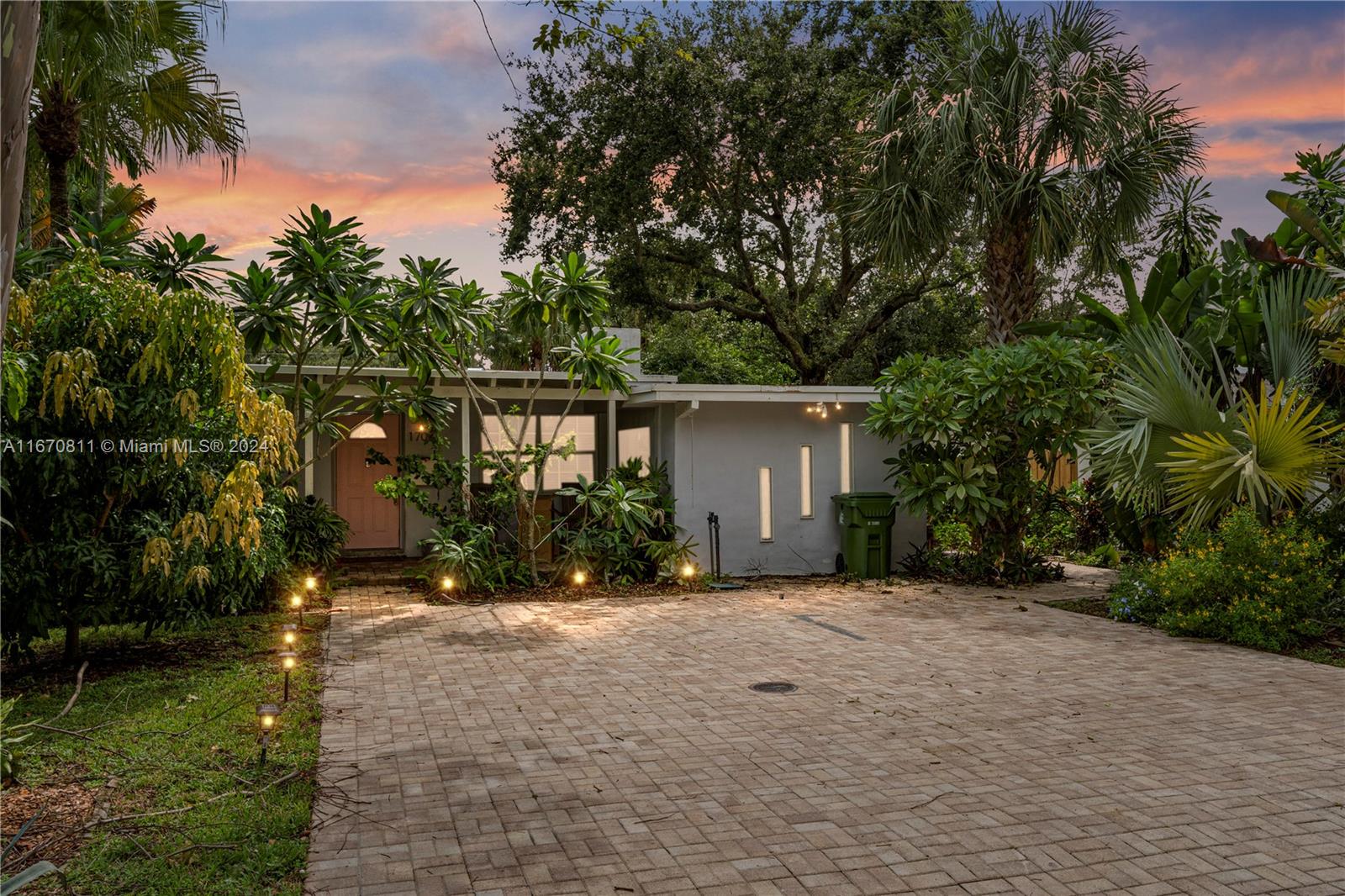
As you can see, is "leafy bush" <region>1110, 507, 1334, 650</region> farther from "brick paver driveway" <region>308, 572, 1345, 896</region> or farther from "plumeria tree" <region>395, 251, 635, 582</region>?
"plumeria tree" <region>395, 251, 635, 582</region>

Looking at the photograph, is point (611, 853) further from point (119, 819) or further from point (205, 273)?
point (205, 273)

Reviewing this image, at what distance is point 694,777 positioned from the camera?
521 cm

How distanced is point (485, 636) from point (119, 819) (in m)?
4.88

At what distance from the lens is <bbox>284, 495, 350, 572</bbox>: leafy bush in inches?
451

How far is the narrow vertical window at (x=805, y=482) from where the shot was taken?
45.2 feet

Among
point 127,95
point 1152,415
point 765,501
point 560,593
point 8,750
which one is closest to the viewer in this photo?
point 8,750

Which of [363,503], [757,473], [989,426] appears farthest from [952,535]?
[363,503]

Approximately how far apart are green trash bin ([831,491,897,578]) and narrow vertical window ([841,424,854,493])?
45cm

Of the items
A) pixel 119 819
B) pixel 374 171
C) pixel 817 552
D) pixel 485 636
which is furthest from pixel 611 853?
pixel 374 171

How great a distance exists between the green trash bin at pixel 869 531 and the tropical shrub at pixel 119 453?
8267 millimetres

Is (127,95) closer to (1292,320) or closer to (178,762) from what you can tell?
(178,762)

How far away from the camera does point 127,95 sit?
392 inches

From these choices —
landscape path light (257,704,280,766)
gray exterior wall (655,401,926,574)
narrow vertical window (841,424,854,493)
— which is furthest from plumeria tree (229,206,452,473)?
narrow vertical window (841,424,854,493)

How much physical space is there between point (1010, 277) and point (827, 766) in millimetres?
10161
